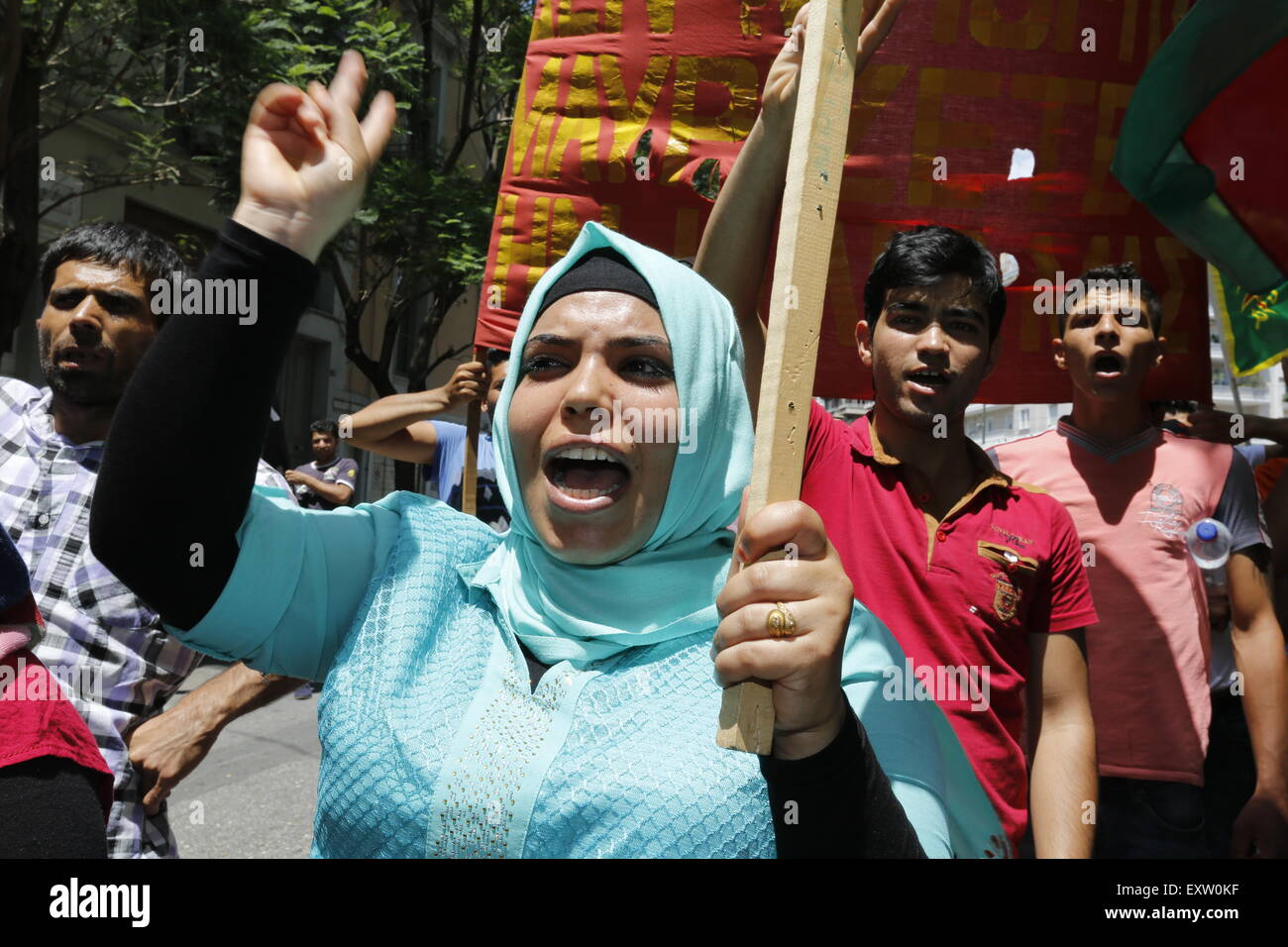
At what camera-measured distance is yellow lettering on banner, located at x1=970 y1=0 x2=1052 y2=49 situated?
3.32 metres

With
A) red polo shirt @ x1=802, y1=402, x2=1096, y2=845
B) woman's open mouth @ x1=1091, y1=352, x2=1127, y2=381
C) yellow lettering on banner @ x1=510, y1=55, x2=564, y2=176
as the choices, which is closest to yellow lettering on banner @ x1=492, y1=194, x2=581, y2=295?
yellow lettering on banner @ x1=510, y1=55, x2=564, y2=176

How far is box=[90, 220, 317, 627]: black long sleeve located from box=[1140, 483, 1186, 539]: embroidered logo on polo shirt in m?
2.30

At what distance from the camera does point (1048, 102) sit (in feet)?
11.0

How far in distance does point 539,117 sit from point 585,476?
212cm

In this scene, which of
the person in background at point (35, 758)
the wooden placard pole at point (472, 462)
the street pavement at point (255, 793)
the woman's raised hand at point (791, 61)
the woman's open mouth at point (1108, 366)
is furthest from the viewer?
the street pavement at point (255, 793)

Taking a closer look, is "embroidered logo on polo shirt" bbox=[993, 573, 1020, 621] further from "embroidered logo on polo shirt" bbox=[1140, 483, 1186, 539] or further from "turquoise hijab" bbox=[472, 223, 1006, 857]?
"embroidered logo on polo shirt" bbox=[1140, 483, 1186, 539]

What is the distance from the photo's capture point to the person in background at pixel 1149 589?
2.77 meters

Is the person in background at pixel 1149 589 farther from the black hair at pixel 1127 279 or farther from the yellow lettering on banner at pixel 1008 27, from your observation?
the yellow lettering on banner at pixel 1008 27

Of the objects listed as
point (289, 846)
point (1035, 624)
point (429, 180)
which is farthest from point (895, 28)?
point (429, 180)

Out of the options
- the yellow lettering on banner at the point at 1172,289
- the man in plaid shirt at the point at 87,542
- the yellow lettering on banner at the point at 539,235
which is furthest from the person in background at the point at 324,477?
the yellow lettering on banner at the point at 1172,289

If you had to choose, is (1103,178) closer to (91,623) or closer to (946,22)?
(946,22)

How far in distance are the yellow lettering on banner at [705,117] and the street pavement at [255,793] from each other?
9.12 feet

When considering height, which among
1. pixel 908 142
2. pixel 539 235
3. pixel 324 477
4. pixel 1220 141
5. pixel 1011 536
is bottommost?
pixel 324 477

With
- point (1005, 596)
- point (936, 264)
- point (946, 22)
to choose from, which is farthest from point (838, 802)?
point (946, 22)
